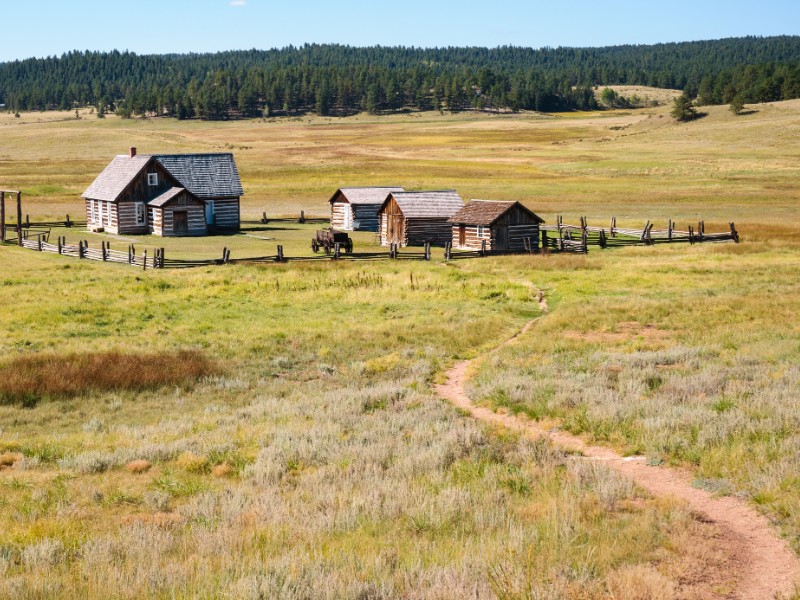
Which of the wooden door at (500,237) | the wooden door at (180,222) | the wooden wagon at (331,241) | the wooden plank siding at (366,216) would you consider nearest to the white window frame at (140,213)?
the wooden door at (180,222)

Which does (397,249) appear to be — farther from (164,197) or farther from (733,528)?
(733,528)

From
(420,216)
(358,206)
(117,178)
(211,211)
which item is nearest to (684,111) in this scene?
(358,206)

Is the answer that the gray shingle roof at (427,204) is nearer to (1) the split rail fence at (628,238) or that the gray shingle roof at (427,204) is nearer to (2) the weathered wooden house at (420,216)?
(2) the weathered wooden house at (420,216)

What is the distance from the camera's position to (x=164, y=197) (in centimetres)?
5506

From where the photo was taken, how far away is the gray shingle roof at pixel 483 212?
46844 millimetres

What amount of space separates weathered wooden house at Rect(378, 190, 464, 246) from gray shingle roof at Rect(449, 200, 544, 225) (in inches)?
64.7

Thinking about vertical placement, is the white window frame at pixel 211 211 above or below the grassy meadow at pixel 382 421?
above

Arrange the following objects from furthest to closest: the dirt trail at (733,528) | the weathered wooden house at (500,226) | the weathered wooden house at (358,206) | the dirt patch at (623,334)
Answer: the weathered wooden house at (358,206) < the weathered wooden house at (500,226) < the dirt patch at (623,334) < the dirt trail at (733,528)

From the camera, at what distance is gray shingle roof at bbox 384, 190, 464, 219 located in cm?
5141

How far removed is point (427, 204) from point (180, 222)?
16.1 meters

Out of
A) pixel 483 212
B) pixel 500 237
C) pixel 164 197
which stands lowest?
pixel 500 237

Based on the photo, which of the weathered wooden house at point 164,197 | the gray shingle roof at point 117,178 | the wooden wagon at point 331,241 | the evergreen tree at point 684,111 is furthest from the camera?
the evergreen tree at point 684,111

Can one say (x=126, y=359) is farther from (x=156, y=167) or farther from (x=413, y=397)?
(x=156, y=167)

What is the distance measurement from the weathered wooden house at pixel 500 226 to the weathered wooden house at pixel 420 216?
245cm
